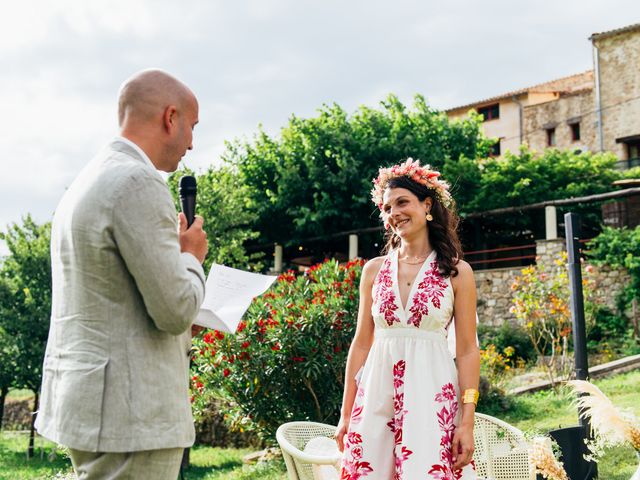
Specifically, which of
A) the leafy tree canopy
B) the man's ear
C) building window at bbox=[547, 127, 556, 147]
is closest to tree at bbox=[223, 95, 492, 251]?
the leafy tree canopy

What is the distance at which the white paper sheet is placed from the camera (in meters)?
2.15

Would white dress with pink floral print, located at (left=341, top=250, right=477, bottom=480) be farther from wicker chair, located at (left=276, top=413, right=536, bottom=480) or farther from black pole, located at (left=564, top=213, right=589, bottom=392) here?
black pole, located at (left=564, top=213, right=589, bottom=392)

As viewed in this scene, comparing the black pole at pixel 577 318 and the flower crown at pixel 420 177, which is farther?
the black pole at pixel 577 318

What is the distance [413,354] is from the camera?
3.26 metres

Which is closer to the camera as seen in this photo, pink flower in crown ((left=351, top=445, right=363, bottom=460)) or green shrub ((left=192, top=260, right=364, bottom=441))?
pink flower in crown ((left=351, top=445, right=363, bottom=460))

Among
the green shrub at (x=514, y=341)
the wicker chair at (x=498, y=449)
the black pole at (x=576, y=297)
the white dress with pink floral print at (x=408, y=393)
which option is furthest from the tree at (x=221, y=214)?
the white dress with pink floral print at (x=408, y=393)

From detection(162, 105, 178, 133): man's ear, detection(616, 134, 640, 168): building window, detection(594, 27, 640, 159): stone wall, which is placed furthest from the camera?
detection(616, 134, 640, 168): building window

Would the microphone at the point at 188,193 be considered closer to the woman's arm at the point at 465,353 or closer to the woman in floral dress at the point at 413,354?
the woman in floral dress at the point at 413,354

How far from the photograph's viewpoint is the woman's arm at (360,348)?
341cm

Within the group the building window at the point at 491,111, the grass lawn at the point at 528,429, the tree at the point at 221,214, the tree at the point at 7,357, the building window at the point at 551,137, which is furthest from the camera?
the building window at the point at 491,111

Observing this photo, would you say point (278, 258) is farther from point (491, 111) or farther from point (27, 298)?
point (491, 111)

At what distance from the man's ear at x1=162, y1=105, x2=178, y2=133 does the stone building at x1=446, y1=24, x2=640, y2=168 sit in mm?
29879

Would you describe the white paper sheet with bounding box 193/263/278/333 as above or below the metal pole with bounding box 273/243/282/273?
below

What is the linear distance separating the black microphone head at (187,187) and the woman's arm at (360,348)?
4.37 feet
